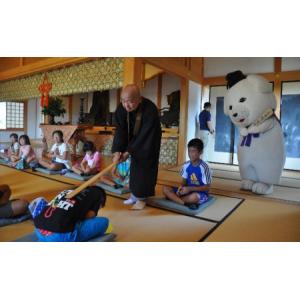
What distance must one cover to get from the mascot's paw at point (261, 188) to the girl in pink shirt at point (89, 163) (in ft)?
5.34

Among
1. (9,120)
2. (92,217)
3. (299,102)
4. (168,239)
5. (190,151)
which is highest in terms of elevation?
(299,102)

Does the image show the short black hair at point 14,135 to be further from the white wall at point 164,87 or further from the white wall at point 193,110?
the white wall at point 164,87

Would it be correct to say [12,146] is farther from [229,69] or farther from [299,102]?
[299,102]

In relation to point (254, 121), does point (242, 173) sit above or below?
below

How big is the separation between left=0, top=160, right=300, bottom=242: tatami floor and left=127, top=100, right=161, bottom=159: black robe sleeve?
429mm

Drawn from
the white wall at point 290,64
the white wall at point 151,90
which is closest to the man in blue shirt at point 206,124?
the white wall at point 290,64

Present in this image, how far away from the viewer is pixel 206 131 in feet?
11.7

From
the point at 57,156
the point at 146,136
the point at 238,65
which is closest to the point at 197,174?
the point at 146,136

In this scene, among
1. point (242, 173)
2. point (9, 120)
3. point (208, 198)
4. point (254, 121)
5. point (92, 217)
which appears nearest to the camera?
point (92, 217)

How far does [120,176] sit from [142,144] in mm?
863

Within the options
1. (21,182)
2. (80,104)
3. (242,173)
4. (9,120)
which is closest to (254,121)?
Answer: (242,173)

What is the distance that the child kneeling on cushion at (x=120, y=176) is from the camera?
2.49 m

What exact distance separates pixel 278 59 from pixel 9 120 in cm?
407

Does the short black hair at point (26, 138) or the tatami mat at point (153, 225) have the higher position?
the short black hair at point (26, 138)
